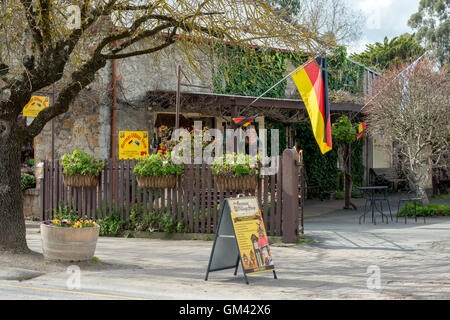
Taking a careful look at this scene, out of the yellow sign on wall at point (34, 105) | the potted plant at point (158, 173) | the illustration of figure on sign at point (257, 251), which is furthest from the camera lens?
the yellow sign on wall at point (34, 105)

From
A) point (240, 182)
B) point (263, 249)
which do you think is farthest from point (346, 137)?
point (263, 249)

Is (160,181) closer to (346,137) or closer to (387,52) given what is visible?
(346,137)

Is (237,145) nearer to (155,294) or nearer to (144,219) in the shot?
(144,219)

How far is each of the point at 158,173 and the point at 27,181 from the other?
6.38 m

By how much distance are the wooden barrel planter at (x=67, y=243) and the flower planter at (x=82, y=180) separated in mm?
4037

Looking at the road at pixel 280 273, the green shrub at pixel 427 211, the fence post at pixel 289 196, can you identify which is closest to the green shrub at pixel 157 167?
the road at pixel 280 273

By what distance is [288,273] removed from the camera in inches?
318

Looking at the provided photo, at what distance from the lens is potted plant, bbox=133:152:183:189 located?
1170 cm

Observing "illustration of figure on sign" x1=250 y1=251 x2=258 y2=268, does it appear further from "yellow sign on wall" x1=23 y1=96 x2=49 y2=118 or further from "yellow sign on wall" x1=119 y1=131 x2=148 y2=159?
"yellow sign on wall" x1=23 y1=96 x2=49 y2=118

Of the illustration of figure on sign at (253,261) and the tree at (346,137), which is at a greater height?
the tree at (346,137)

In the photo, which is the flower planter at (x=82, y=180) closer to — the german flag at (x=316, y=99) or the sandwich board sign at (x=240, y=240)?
the german flag at (x=316, y=99)

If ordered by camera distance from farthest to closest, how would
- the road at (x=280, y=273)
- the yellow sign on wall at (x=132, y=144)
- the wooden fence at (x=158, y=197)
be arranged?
the yellow sign on wall at (x=132, y=144) < the wooden fence at (x=158, y=197) < the road at (x=280, y=273)

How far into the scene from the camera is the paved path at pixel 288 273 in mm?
6672
